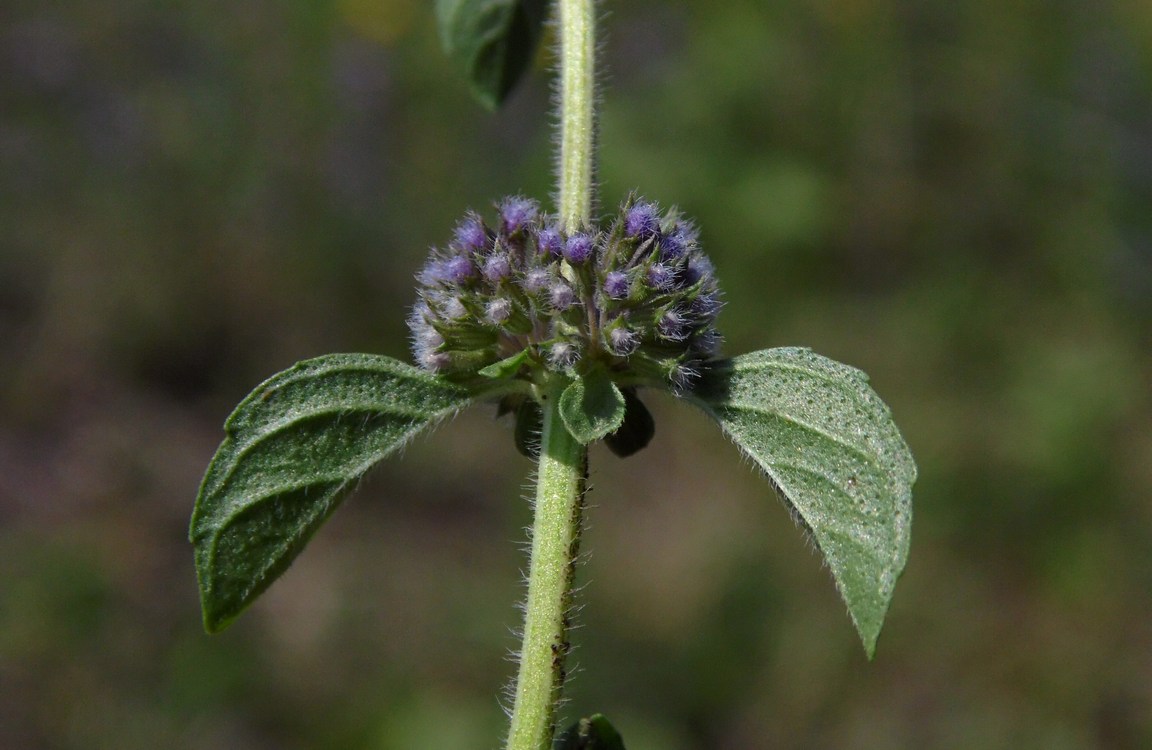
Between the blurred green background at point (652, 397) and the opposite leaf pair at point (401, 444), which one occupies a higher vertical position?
the blurred green background at point (652, 397)

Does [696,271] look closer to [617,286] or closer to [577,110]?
[617,286]

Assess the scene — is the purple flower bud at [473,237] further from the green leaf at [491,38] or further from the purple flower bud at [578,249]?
the green leaf at [491,38]

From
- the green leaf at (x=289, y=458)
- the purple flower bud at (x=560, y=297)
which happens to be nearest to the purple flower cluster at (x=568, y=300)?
the purple flower bud at (x=560, y=297)

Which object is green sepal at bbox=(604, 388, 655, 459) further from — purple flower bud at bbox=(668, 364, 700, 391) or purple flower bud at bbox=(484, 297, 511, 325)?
purple flower bud at bbox=(484, 297, 511, 325)

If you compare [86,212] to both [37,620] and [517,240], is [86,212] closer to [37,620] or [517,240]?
[37,620]

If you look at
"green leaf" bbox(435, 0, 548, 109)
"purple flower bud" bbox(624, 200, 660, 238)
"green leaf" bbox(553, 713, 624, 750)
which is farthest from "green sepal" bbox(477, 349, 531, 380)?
"green leaf" bbox(435, 0, 548, 109)
